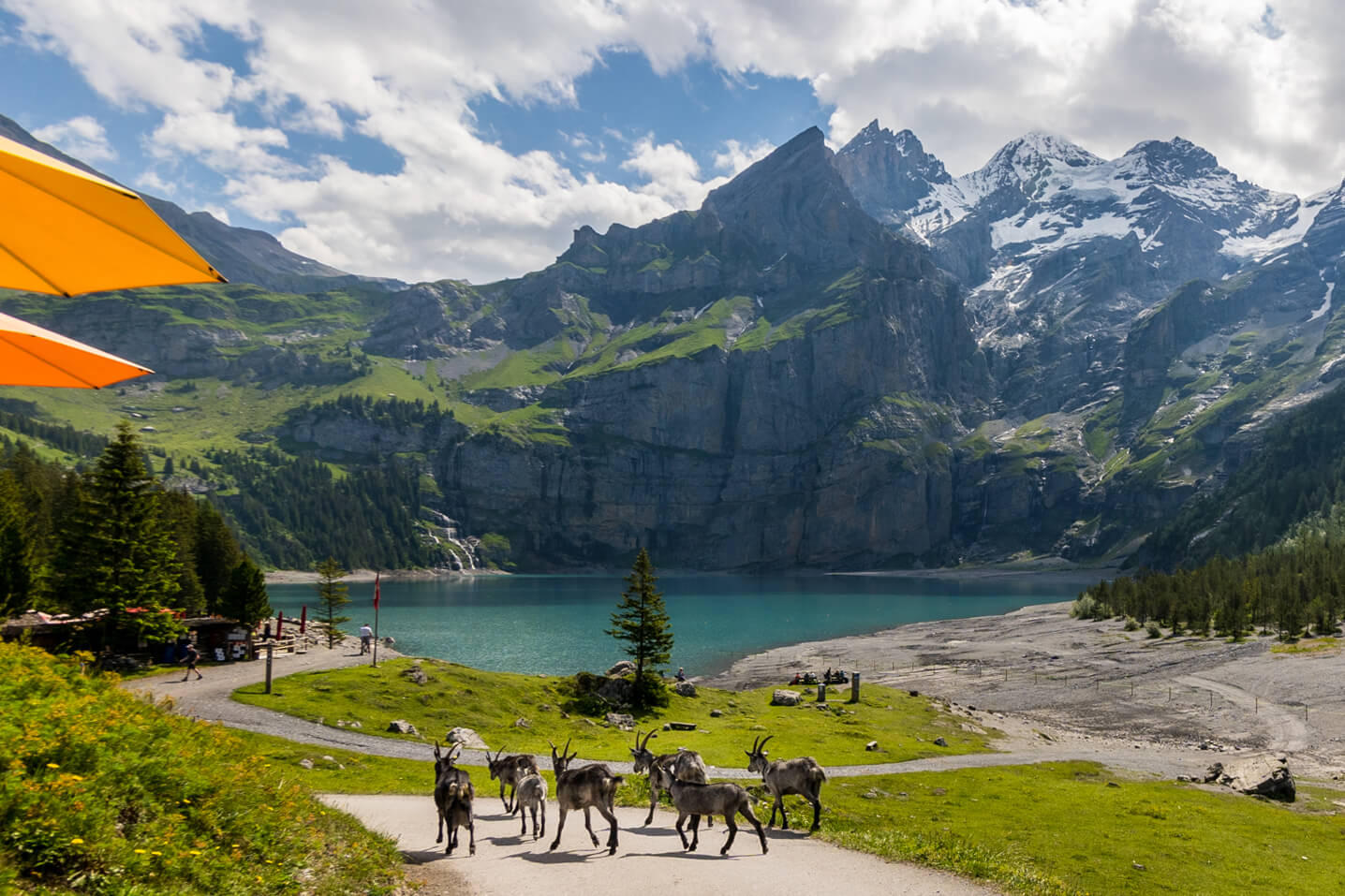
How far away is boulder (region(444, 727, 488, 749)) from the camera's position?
3729 cm

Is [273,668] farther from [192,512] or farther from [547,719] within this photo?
[192,512]

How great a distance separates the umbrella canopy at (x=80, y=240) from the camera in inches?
262

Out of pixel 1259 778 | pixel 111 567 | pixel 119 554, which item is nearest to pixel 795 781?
pixel 1259 778

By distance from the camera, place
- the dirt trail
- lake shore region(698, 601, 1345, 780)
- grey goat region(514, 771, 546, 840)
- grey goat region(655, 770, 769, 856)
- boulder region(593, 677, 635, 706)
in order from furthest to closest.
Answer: lake shore region(698, 601, 1345, 780), boulder region(593, 677, 635, 706), grey goat region(514, 771, 546, 840), grey goat region(655, 770, 769, 856), the dirt trail

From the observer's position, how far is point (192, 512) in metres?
86.8

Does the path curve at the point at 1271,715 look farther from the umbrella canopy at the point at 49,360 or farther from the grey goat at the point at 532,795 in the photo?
the umbrella canopy at the point at 49,360

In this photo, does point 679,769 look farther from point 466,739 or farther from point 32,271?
point 466,739

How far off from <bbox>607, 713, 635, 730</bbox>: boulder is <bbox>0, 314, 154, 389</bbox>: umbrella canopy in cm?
4025

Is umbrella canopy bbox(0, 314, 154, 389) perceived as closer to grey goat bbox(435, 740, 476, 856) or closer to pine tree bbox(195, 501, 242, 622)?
grey goat bbox(435, 740, 476, 856)

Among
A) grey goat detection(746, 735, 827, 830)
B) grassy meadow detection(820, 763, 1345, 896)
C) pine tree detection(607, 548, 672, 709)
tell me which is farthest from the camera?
pine tree detection(607, 548, 672, 709)

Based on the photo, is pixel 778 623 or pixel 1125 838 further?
pixel 778 623

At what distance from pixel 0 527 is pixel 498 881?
59092 millimetres

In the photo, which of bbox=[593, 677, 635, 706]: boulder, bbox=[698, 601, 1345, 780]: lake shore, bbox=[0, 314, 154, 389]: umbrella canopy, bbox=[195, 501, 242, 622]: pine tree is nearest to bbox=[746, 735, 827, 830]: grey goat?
bbox=[0, 314, 154, 389]: umbrella canopy

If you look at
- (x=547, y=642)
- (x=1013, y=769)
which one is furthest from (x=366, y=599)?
(x=1013, y=769)
